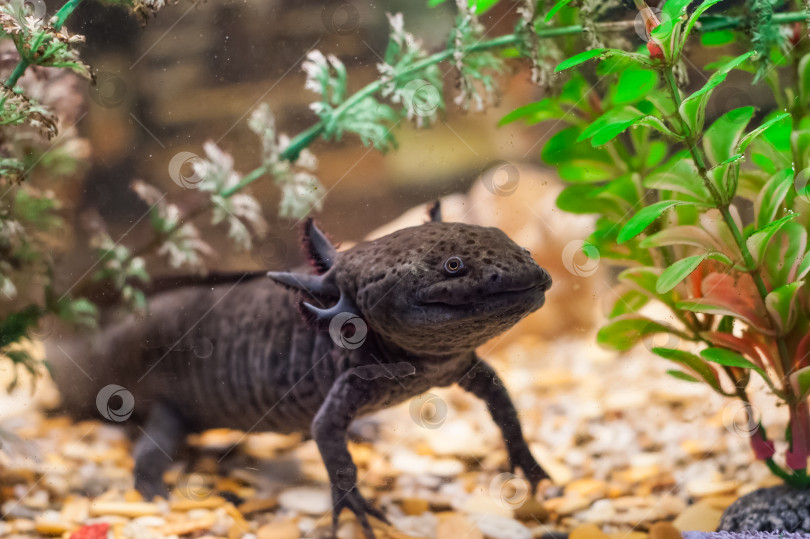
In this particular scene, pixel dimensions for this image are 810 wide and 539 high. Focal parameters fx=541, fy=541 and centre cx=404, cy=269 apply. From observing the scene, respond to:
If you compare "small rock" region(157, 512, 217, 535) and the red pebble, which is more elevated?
the red pebble

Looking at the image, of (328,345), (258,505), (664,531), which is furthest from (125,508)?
(664,531)

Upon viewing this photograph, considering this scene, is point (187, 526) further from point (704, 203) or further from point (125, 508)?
point (704, 203)

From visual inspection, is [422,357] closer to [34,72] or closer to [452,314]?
[452,314]

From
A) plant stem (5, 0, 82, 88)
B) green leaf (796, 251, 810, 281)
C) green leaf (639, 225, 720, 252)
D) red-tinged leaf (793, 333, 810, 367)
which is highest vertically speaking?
plant stem (5, 0, 82, 88)

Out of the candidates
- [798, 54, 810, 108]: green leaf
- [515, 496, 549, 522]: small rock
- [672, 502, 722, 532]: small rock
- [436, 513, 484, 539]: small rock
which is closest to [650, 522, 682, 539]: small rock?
[672, 502, 722, 532]: small rock

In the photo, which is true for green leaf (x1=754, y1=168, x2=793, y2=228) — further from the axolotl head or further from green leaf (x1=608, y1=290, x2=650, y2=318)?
the axolotl head
